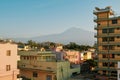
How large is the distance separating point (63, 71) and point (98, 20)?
552 inches

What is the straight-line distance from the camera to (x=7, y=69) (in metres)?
33.0

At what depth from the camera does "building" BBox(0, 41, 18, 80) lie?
32031 mm

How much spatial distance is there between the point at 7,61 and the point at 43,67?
13.8 m

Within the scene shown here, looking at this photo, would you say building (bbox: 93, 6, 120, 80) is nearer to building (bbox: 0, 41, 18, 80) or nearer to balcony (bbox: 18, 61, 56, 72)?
balcony (bbox: 18, 61, 56, 72)

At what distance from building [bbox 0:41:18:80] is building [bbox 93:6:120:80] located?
21.5 metres

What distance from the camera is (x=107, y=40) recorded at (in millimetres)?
47875

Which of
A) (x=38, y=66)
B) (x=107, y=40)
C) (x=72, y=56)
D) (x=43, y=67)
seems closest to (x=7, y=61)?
(x=43, y=67)

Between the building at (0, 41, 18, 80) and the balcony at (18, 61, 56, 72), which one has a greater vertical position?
the building at (0, 41, 18, 80)

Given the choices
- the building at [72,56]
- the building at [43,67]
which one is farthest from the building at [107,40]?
the building at [72,56]

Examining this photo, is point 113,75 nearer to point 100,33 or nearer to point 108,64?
point 108,64

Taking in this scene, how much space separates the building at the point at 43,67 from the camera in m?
44.4

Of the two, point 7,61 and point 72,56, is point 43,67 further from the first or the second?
point 72,56

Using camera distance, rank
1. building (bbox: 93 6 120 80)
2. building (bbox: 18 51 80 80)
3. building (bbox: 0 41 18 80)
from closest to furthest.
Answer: building (bbox: 0 41 18 80) → building (bbox: 18 51 80 80) → building (bbox: 93 6 120 80)

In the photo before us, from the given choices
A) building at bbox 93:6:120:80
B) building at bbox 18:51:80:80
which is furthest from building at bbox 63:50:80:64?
building at bbox 93:6:120:80
